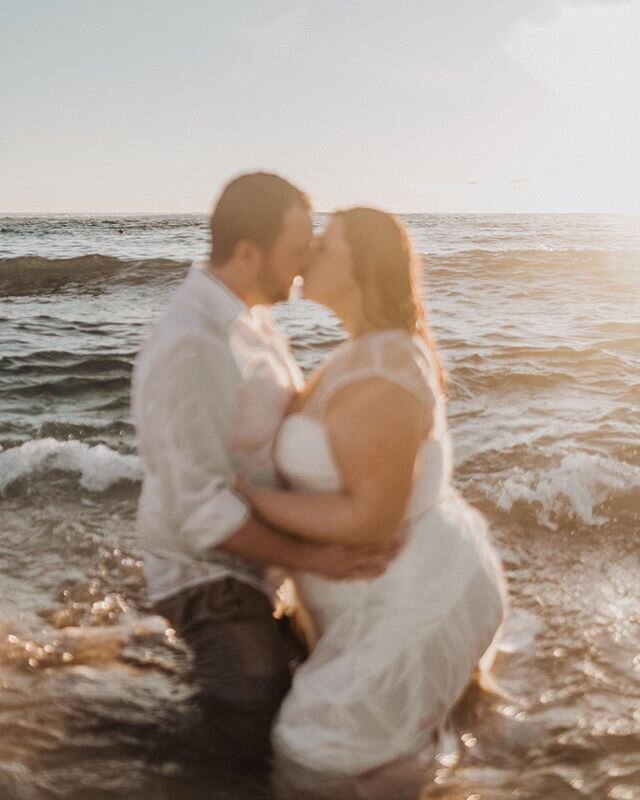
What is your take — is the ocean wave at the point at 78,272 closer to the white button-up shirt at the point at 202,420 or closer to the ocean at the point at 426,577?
the ocean at the point at 426,577

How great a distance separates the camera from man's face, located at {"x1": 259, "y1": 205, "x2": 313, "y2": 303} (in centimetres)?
355

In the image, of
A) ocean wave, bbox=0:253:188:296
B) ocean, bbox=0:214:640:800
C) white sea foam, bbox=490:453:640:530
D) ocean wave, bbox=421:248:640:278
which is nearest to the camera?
ocean, bbox=0:214:640:800

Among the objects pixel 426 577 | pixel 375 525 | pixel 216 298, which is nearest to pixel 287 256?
pixel 216 298

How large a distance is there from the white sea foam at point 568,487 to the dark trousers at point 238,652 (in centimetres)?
395

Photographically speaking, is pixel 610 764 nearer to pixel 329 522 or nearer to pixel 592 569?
pixel 329 522

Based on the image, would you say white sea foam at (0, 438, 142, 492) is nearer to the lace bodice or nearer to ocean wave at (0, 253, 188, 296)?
the lace bodice

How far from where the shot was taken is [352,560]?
11.6 feet

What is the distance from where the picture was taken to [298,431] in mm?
3584

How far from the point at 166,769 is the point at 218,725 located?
294 mm

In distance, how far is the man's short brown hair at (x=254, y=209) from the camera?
3471 millimetres

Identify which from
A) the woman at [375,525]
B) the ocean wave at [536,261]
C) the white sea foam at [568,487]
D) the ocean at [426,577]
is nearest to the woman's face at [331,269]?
the woman at [375,525]

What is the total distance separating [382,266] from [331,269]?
220mm

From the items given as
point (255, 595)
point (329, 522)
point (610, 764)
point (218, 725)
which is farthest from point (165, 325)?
point (610, 764)

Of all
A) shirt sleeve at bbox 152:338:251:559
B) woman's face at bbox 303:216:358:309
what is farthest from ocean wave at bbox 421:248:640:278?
shirt sleeve at bbox 152:338:251:559
